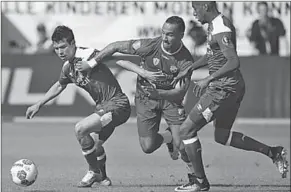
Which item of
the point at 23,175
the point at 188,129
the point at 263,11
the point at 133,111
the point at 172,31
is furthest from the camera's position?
the point at 263,11

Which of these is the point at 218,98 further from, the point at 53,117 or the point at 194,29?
the point at 194,29

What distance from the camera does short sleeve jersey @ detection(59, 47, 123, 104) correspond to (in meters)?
10.1

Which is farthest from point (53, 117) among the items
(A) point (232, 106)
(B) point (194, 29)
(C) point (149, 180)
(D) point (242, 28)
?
(A) point (232, 106)

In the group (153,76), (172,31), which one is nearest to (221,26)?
(172,31)

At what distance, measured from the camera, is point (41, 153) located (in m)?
14.2

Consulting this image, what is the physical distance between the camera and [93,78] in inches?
400

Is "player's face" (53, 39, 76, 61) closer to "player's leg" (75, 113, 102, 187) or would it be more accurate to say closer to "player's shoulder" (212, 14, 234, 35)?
"player's leg" (75, 113, 102, 187)

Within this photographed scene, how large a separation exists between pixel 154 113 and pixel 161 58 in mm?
768

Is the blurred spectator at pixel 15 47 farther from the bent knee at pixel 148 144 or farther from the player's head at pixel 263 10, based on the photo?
the bent knee at pixel 148 144

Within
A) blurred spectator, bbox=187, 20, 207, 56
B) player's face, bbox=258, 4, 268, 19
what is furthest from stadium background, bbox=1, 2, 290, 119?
player's face, bbox=258, 4, 268, 19

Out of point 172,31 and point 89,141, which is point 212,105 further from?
point 89,141

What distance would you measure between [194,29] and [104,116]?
1146 cm

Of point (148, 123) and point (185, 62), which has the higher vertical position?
point (185, 62)

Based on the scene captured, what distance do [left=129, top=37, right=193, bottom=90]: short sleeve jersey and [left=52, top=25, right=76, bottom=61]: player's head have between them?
2.36 ft
